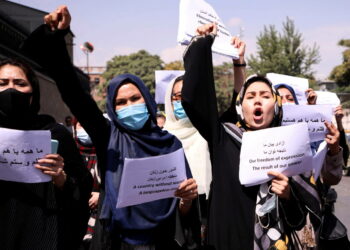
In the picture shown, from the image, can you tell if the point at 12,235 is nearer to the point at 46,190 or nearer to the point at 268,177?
the point at 46,190

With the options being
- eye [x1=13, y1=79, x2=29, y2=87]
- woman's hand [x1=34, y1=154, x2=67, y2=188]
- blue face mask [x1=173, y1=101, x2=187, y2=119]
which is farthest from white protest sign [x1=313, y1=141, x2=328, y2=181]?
eye [x1=13, y1=79, x2=29, y2=87]

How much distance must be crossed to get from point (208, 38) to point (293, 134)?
0.58 m

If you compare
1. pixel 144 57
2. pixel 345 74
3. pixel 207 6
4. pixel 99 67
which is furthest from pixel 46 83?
pixel 99 67

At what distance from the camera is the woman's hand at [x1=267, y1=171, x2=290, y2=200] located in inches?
77.8

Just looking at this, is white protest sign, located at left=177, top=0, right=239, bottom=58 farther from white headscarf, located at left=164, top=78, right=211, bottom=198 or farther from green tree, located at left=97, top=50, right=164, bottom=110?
green tree, located at left=97, top=50, right=164, bottom=110

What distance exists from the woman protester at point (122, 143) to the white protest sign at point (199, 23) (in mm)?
374

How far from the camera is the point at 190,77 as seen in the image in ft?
6.79

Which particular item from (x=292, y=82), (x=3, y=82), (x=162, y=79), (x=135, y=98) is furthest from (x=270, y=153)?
(x=162, y=79)

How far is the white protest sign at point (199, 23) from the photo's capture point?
227 cm

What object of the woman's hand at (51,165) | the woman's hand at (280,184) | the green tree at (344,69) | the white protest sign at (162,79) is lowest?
the woman's hand at (280,184)

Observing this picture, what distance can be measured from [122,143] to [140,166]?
25 cm

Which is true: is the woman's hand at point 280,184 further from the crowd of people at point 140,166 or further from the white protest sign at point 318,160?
the white protest sign at point 318,160

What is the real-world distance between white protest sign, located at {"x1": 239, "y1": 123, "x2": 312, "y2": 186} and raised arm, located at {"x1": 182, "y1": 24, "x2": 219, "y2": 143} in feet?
0.70

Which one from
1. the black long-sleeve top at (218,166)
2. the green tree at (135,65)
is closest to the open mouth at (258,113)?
the black long-sleeve top at (218,166)
